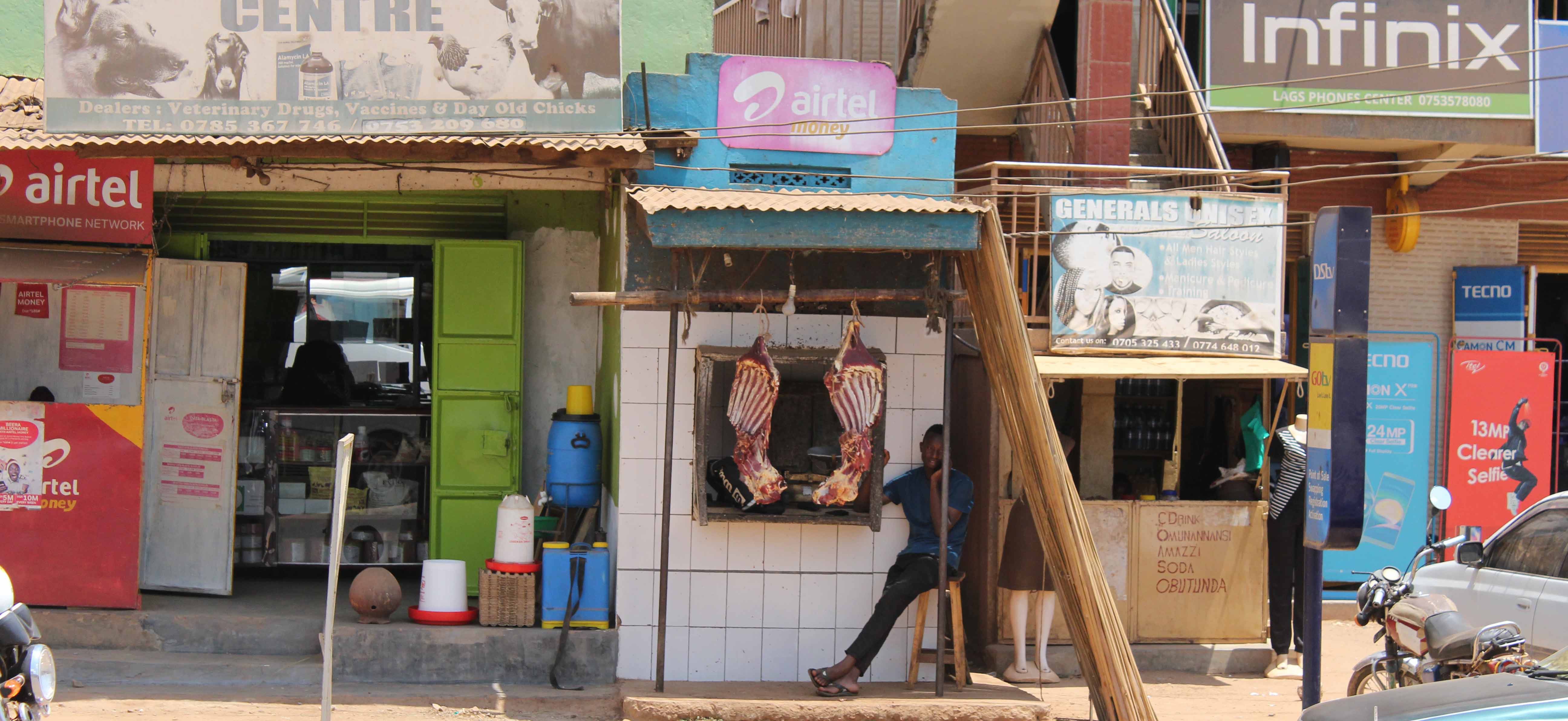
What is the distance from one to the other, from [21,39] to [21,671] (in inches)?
209

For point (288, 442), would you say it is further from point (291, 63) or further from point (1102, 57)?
point (1102, 57)

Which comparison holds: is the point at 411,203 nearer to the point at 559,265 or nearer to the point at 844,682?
the point at 559,265

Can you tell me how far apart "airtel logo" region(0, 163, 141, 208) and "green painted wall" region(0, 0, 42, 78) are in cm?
85

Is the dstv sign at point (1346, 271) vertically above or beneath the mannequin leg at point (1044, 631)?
above

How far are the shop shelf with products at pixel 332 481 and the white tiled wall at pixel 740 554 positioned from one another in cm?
278

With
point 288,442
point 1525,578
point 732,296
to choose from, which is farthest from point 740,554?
point 1525,578

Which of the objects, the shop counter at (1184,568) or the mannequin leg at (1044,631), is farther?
the shop counter at (1184,568)

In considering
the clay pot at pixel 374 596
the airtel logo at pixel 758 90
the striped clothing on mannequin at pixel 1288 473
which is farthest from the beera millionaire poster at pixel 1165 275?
the clay pot at pixel 374 596

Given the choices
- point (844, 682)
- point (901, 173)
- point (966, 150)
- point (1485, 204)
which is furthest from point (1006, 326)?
point (1485, 204)

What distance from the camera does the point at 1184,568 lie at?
29.3 feet

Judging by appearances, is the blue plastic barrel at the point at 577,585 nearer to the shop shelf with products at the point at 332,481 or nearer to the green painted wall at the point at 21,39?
the shop shelf with products at the point at 332,481

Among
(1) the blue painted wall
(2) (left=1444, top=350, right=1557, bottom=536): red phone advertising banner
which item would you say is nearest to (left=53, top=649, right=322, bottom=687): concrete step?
(1) the blue painted wall

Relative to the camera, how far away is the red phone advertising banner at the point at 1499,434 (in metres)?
10.6

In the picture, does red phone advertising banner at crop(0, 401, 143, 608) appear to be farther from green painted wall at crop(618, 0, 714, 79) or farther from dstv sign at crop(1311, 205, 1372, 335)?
dstv sign at crop(1311, 205, 1372, 335)
